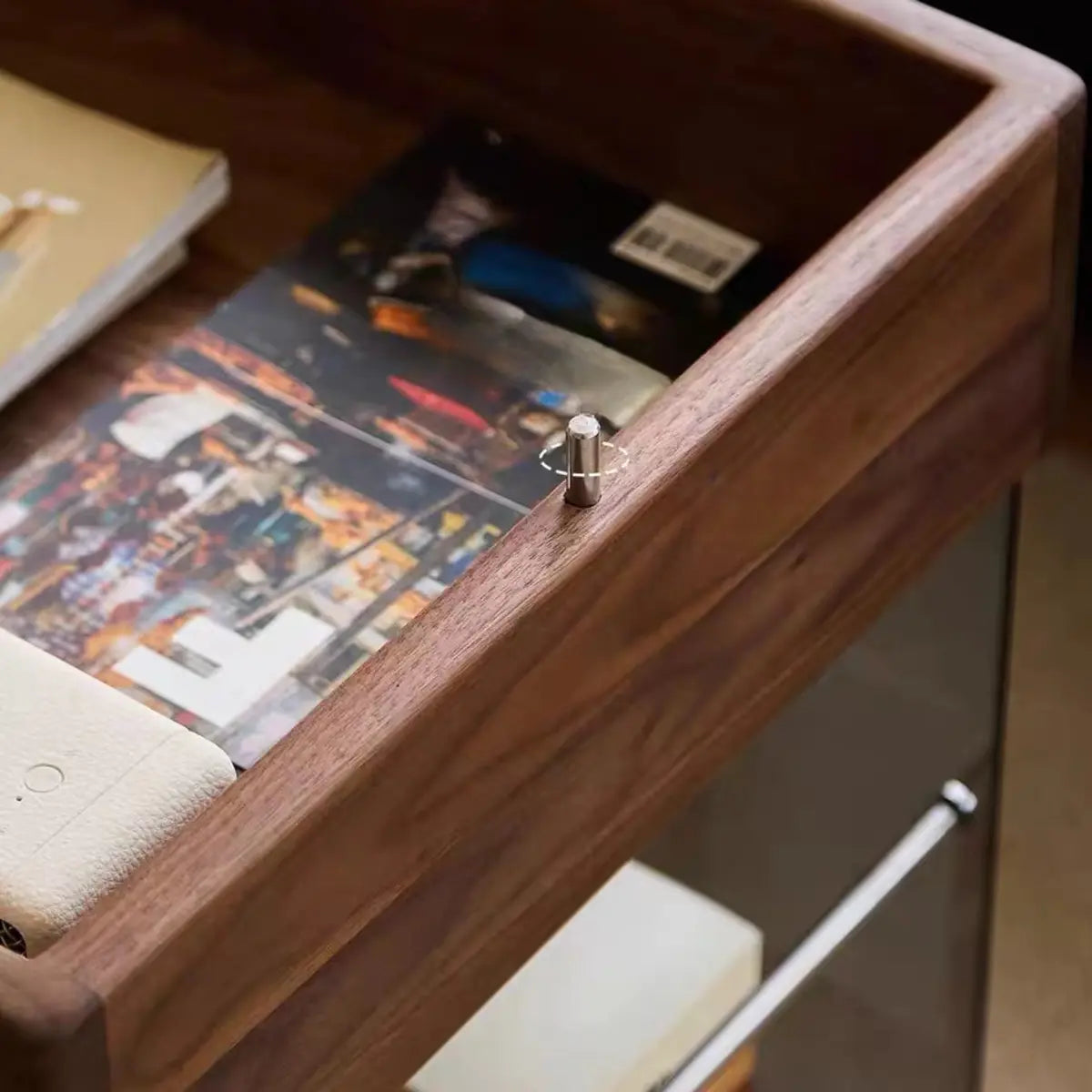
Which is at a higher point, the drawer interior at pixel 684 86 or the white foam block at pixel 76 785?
the drawer interior at pixel 684 86

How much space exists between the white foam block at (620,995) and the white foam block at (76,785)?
262 millimetres

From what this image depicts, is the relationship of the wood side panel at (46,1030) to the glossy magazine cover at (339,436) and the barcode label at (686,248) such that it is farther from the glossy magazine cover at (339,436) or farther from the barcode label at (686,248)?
the barcode label at (686,248)

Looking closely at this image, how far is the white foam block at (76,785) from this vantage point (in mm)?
602

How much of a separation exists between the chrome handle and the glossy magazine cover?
11.0 inches

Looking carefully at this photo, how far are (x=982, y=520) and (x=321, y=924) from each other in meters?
0.42

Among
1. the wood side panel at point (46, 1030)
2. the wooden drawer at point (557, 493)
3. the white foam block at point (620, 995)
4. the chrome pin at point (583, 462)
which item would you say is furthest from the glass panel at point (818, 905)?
the wood side panel at point (46, 1030)

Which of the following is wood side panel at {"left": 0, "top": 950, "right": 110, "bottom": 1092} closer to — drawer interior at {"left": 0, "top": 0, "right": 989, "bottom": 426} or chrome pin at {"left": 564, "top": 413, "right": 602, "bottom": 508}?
chrome pin at {"left": 564, "top": 413, "right": 602, "bottom": 508}

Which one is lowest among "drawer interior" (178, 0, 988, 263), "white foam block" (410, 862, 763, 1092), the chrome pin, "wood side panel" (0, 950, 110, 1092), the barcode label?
"wood side panel" (0, 950, 110, 1092)

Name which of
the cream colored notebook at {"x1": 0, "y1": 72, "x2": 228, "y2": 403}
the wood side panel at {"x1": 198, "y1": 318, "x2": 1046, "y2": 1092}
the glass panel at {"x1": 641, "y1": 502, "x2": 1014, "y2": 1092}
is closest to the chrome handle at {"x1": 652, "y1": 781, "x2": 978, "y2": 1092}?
the glass panel at {"x1": 641, "y1": 502, "x2": 1014, "y2": 1092}

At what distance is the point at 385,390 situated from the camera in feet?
2.85

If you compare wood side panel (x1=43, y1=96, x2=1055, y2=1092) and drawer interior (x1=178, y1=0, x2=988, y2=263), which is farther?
drawer interior (x1=178, y1=0, x2=988, y2=263)

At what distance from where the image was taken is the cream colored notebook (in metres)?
0.87

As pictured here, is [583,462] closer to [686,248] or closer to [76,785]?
[76,785]

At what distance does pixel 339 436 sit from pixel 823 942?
34 cm
